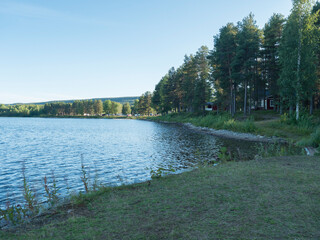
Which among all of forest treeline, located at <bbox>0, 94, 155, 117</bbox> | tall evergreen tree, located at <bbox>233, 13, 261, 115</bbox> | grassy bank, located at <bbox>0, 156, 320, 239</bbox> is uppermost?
tall evergreen tree, located at <bbox>233, 13, 261, 115</bbox>

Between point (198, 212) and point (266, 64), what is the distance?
138 ft

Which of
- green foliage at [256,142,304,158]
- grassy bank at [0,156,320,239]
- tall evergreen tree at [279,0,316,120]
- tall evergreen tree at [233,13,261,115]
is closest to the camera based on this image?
grassy bank at [0,156,320,239]

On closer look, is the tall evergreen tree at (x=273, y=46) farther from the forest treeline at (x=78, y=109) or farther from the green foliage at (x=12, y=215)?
the forest treeline at (x=78, y=109)

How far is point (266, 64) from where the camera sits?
133ft

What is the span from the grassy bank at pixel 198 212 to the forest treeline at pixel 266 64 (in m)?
24.0

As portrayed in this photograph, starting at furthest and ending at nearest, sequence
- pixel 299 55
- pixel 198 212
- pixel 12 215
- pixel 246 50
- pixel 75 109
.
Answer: pixel 75 109 < pixel 246 50 < pixel 299 55 < pixel 12 215 < pixel 198 212

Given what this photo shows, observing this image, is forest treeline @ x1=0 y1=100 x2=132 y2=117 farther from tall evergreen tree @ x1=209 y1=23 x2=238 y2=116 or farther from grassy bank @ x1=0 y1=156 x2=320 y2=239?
grassy bank @ x1=0 y1=156 x2=320 y2=239

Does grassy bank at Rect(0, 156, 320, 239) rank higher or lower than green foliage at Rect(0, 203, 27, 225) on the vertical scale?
higher

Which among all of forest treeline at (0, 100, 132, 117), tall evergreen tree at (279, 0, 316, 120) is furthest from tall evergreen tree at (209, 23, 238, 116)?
forest treeline at (0, 100, 132, 117)

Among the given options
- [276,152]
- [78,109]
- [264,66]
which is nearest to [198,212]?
[276,152]

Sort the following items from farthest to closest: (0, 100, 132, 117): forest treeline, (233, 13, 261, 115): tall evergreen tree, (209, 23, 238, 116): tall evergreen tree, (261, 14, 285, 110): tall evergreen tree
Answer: (0, 100, 132, 117): forest treeline, (209, 23, 238, 116): tall evergreen tree, (261, 14, 285, 110): tall evergreen tree, (233, 13, 261, 115): tall evergreen tree

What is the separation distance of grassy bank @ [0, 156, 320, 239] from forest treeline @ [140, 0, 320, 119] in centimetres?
2398

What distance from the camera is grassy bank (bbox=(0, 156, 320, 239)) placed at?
4340mm

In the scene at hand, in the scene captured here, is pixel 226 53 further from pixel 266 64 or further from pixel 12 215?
pixel 12 215
